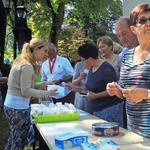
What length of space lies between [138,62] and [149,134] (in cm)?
50

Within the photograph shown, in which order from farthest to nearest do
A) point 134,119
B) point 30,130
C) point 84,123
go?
1. point 30,130
2. point 84,123
3. point 134,119

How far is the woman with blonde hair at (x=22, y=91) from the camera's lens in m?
3.59

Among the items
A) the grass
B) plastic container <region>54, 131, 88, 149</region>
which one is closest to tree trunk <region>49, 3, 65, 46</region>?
the grass

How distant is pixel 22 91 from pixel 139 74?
1619 millimetres

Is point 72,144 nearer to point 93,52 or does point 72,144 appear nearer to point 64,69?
point 93,52

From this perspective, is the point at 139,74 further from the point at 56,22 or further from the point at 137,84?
the point at 56,22

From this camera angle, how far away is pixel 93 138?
2520 mm

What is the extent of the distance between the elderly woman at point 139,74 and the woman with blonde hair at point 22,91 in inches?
51.3

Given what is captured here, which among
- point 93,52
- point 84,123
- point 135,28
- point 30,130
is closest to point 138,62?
point 135,28

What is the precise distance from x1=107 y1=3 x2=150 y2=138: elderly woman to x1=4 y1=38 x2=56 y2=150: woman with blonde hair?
1.30 meters

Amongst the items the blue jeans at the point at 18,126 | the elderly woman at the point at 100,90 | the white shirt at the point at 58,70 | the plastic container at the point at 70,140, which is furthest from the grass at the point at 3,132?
the plastic container at the point at 70,140

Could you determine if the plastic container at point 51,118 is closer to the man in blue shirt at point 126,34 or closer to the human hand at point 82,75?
the man in blue shirt at point 126,34

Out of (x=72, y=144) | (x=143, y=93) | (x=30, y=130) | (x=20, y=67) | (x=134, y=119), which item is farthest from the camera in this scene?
(x=30, y=130)

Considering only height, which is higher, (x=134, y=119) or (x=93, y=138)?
(x=134, y=119)
